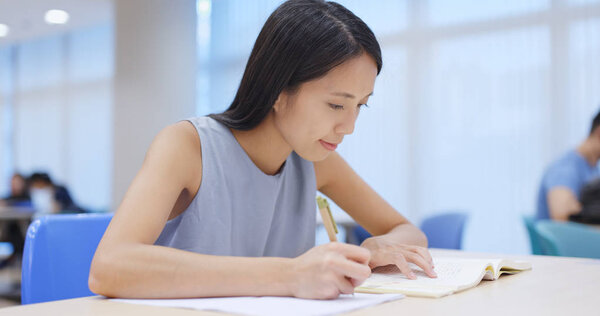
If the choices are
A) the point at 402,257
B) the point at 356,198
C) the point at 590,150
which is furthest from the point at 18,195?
the point at 402,257

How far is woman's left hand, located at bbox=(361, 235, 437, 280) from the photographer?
1008 millimetres

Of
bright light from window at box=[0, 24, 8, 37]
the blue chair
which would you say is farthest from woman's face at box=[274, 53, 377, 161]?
bright light from window at box=[0, 24, 8, 37]

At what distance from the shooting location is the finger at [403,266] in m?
1.00

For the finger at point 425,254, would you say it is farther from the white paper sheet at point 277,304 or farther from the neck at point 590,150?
the neck at point 590,150

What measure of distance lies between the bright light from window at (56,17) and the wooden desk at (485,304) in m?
6.59

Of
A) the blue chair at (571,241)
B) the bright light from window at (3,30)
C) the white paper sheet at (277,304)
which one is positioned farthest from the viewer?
the bright light from window at (3,30)

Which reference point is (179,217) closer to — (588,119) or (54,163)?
(588,119)

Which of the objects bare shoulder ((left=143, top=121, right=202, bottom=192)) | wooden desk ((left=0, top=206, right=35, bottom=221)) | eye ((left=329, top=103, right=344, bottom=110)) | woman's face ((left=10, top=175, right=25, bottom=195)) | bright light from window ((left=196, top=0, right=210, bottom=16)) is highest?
bright light from window ((left=196, top=0, right=210, bottom=16))

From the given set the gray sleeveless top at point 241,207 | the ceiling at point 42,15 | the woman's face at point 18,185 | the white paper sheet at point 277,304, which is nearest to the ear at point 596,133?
the gray sleeveless top at point 241,207

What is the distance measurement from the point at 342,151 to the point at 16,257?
3266mm

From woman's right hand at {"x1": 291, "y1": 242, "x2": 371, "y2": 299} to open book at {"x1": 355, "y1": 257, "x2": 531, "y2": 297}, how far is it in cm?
9

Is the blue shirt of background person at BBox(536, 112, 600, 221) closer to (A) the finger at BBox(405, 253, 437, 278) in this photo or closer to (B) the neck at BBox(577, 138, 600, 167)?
(B) the neck at BBox(577, 138, 600, 167)

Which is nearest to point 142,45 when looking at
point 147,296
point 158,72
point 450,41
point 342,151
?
point 158,72

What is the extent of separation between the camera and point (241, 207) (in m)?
1.26
